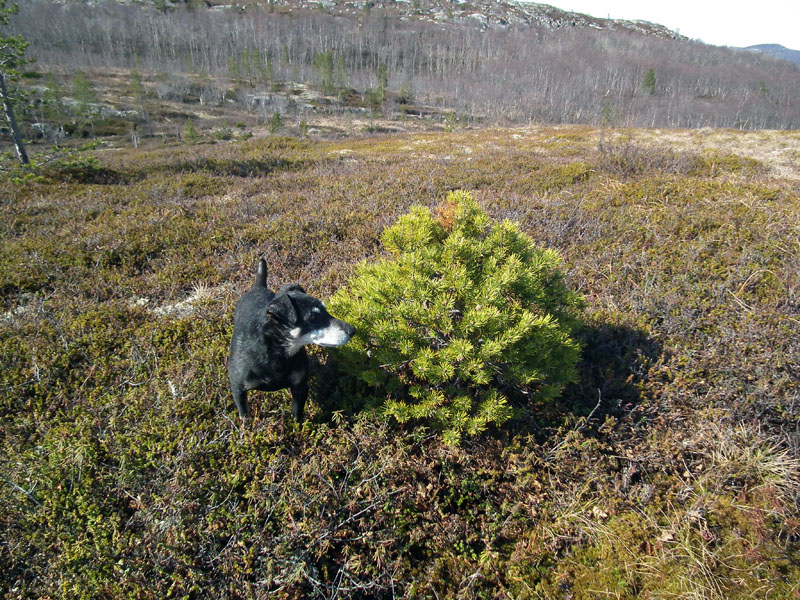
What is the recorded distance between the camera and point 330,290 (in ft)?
19.4

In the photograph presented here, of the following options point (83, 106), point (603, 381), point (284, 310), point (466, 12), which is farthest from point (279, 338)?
point (466, 12)

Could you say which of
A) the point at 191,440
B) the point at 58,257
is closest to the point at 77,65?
the point at 58,257

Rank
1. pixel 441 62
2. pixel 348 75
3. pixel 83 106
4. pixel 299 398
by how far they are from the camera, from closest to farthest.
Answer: pixel 299 398 < pixel 83 106 < pixel 348 75 < pixel 441 62

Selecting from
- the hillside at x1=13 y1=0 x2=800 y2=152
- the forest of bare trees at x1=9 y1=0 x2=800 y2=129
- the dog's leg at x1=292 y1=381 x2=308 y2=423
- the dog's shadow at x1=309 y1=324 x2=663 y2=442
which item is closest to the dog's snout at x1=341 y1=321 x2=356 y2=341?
the dog's leg at x1=292 y1=381 x2=308 y2=423

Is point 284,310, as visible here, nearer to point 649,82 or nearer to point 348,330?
point 348,330

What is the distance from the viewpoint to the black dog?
2912 millimetres

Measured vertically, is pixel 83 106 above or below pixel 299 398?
above

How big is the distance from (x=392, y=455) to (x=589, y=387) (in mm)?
2366

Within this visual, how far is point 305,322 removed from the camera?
116 inches

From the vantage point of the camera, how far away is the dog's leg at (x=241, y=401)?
3.31 metres

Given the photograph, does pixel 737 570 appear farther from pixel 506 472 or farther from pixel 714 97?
pixel 714 97

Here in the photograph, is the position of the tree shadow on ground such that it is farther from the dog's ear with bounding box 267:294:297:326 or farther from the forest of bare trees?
the forest of bare trees

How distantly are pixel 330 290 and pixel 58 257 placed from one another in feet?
16.4

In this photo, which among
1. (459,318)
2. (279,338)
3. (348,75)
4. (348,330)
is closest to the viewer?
(348,330)
